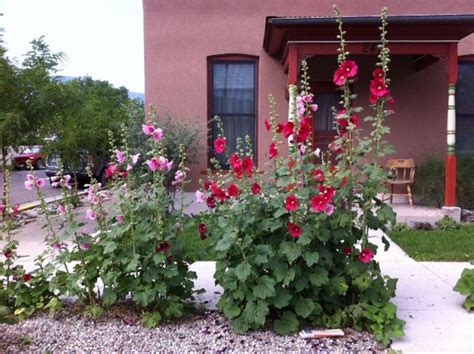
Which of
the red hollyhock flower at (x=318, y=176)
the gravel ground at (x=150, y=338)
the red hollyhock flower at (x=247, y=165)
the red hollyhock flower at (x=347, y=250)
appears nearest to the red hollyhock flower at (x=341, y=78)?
the red hollyhock flower at (x=318, y=176)

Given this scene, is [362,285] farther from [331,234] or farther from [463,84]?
[463,84]

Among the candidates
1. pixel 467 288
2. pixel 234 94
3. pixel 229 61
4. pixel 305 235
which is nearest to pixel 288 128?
pixel 305 235

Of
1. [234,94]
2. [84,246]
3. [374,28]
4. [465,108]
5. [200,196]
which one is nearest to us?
[200,196]

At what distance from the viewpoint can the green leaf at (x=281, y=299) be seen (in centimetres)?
324

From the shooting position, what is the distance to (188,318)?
3668mm

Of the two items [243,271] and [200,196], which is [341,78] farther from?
[243,271]

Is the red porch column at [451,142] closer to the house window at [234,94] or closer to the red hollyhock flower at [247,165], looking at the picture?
the house window at [234,94]

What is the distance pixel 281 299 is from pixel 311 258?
15.0 inches

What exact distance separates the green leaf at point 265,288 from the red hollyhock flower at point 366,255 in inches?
25.9

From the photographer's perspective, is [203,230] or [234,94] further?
[234,94]

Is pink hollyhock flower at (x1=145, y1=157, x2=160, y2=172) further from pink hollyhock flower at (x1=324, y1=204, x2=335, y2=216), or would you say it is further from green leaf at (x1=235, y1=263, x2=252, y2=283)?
pink hollyhock flower at (x1=324, y1=204, x2=335, y2=216)

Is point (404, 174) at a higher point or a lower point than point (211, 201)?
lower

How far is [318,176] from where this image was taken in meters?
3.30

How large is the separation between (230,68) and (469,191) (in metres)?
5.46
